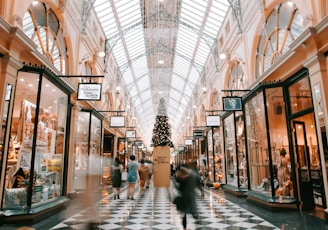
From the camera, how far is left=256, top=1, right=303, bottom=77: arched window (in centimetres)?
707

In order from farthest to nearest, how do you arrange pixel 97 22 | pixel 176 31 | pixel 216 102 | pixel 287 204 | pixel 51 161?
pixel 176 31 < pixel 216 102 < pixel 97 22 < pixel 51 161 < pixel 287 204

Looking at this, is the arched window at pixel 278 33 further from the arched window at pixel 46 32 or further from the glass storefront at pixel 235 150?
the arched window at pixel 46 32

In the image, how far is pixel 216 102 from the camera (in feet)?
51.7

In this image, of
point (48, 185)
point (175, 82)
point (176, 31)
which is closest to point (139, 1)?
point (176, 31)

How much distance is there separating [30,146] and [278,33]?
25.9ft

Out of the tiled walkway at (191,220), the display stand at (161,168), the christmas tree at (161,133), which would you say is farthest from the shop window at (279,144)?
the christmas tree at (161,133)

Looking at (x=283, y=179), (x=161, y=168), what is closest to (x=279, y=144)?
(x=283, y=179)

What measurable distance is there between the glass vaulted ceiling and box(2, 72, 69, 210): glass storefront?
7.83m

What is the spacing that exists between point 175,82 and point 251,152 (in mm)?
20498

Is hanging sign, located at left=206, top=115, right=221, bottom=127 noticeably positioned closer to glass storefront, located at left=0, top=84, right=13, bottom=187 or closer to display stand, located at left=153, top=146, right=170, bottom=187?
display stand, located at left=153, top=146, right=170, bottom=187

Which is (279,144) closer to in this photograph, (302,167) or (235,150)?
(302,167)

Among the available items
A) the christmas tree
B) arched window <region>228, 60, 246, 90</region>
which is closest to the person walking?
arched window <region>228, 60, 246, 90</region>

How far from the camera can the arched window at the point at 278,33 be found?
23.2 feet

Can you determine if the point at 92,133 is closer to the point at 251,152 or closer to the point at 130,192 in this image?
the point at 130,192
